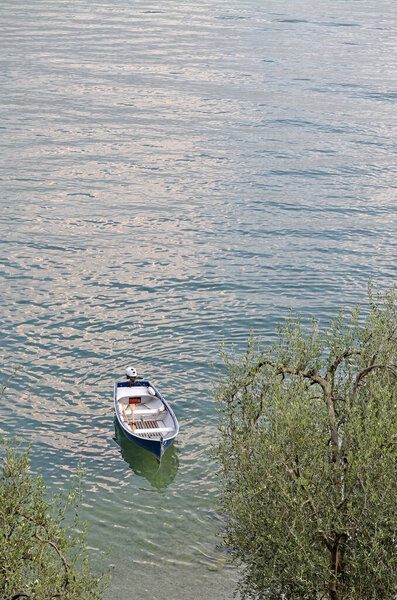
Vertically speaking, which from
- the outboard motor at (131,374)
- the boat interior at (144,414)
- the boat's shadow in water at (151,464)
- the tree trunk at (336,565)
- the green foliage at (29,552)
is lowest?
the boat's shadow in water at (151,464)

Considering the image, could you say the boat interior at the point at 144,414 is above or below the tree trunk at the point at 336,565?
below

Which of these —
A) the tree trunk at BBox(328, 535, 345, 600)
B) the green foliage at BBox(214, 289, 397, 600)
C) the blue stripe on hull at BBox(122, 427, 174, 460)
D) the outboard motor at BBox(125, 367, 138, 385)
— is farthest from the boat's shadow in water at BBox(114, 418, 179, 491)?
the tree trunk at BBox(328, 535, 345, 600)

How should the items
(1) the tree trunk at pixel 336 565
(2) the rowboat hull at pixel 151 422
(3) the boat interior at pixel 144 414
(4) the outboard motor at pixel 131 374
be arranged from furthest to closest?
(4) the outboard motor at pixel 131 374, (3) the boat interior at pixel 144 414, (2) the rowboat hull at pixel 151 422, (1) the tree trunk at pixel 336 565

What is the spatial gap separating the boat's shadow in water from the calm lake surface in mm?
84

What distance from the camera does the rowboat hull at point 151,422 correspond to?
93.6ft

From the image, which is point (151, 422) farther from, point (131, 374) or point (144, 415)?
point (131, 374)

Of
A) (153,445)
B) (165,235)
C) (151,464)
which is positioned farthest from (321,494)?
(165,235)

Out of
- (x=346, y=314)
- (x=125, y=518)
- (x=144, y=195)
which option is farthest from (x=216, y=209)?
(x=125, y=518)

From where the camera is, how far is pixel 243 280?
4506cm

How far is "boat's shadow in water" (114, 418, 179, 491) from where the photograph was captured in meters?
28.5

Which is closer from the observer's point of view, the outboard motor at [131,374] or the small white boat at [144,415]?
the small white boat at [144,415]

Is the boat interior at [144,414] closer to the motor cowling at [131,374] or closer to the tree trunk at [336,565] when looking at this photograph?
the motor cowling at [131,374]

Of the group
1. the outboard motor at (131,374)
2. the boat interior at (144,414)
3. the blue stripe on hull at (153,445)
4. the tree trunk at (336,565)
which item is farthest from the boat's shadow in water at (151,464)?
the tree trunk at (336,565)

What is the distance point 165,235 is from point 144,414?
72.0ft
